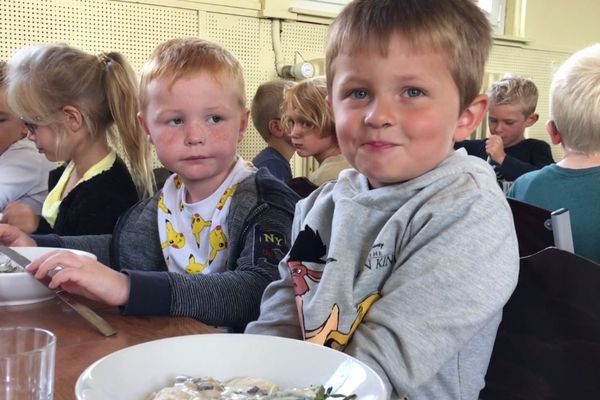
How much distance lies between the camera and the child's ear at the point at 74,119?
6.41 ft

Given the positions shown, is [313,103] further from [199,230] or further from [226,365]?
[226,365]

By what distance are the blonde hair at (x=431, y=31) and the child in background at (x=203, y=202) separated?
0.39 m

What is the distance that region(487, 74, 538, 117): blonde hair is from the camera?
4.00 meters

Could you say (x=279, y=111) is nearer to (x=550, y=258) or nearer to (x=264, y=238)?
(x=264, y=238)

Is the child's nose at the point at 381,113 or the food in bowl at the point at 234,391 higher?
the child's nose at the point at 381,113

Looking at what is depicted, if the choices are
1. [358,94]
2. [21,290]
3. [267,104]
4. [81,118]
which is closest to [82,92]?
[81,118]

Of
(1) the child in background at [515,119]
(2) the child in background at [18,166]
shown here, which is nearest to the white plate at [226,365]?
(2) the child in background at [18,166]

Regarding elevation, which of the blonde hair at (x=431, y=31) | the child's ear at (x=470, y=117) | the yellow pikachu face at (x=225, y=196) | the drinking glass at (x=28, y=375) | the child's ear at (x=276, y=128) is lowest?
the child's ear at (x=276, y=128)

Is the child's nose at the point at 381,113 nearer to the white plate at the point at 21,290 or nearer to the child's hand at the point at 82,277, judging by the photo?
the child's hand at the point at 82,277

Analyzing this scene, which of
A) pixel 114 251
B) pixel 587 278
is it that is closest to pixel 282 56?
pixel 114 251

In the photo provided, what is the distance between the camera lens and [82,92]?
1959 millimetres

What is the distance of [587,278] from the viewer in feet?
2.49

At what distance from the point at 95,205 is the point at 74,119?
1.12 feet

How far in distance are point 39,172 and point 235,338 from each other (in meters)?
1.92
